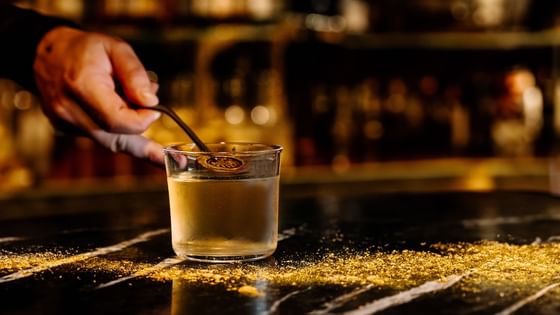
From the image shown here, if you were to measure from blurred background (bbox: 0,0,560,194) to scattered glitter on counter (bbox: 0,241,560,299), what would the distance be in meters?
2.00

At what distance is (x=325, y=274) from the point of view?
91 centimetres

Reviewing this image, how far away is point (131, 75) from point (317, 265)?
15.3 inches

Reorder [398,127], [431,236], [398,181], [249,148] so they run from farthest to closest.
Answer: [398,127] < [398,181] < [431,236] < [249,148]

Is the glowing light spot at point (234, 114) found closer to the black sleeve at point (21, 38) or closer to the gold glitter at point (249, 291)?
the black sleeve at point (21, 38)

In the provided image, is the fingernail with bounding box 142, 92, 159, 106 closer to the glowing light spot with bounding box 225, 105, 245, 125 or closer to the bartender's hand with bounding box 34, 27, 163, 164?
the bartender's hand with bounding box 34, 27, 163, 164

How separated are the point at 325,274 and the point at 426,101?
9.42 feet

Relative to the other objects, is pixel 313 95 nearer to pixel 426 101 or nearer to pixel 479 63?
pixel 426 101

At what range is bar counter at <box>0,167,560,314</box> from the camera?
30.6 inches

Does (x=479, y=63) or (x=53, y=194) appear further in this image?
(x=479, y=63)

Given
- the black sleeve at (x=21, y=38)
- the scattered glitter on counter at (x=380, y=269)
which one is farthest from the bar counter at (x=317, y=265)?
the black sleeve at (x=21, y=38)

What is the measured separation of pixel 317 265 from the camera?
3.14 ft

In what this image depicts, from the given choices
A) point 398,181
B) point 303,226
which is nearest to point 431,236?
point 303,226

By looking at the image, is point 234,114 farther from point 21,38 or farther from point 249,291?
point 249,291

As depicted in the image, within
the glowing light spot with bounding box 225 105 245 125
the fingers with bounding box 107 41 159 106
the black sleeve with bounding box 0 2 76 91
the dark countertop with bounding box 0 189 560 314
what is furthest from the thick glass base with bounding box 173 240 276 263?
the glowing light spot with bounding box 225 105 245 125
